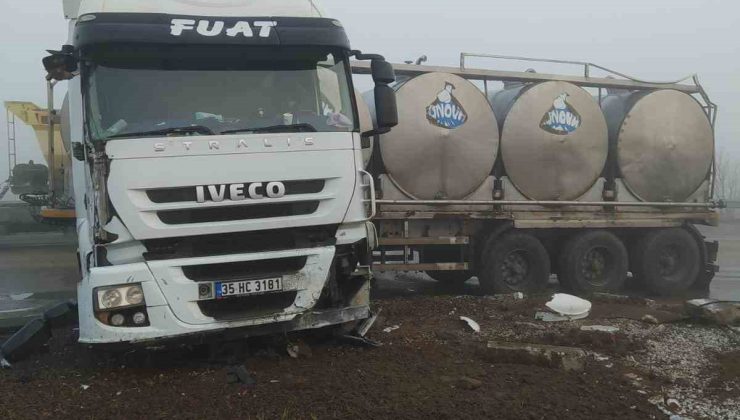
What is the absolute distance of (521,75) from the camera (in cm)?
864

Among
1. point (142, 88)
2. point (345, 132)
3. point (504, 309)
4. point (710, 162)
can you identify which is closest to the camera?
point (142, 88)

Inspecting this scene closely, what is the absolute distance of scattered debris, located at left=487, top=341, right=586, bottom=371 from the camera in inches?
171

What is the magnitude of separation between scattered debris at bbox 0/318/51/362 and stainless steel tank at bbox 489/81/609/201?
6.01 meters

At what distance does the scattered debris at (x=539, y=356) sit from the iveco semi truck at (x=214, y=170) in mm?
1105

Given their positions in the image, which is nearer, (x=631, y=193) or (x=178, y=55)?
(x=178, y=55)

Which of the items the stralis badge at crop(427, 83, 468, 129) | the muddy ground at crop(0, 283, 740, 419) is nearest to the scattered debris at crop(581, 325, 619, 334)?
the muddy ground at crop(0, 283, 740, 419)

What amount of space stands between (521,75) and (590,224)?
239 centimetres

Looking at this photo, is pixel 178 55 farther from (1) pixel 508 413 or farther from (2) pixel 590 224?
(2) pixel 590 224

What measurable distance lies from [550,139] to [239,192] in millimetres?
5646

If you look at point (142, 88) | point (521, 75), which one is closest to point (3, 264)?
point (142, 88)

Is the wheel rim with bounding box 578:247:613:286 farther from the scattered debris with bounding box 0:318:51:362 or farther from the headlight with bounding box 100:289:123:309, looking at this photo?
the scattered debris with bounding box 0:318:51:362

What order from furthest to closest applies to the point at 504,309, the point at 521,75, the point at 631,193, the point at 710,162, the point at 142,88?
the point at 710,162 → the point at 631,193 → the point at 521,75 → the point at 504,309 → the point at 142,88

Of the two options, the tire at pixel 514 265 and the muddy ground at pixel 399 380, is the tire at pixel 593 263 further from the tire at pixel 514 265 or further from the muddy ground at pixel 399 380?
the muddy ground at pixel 399 380

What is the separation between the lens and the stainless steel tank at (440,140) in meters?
7.77
